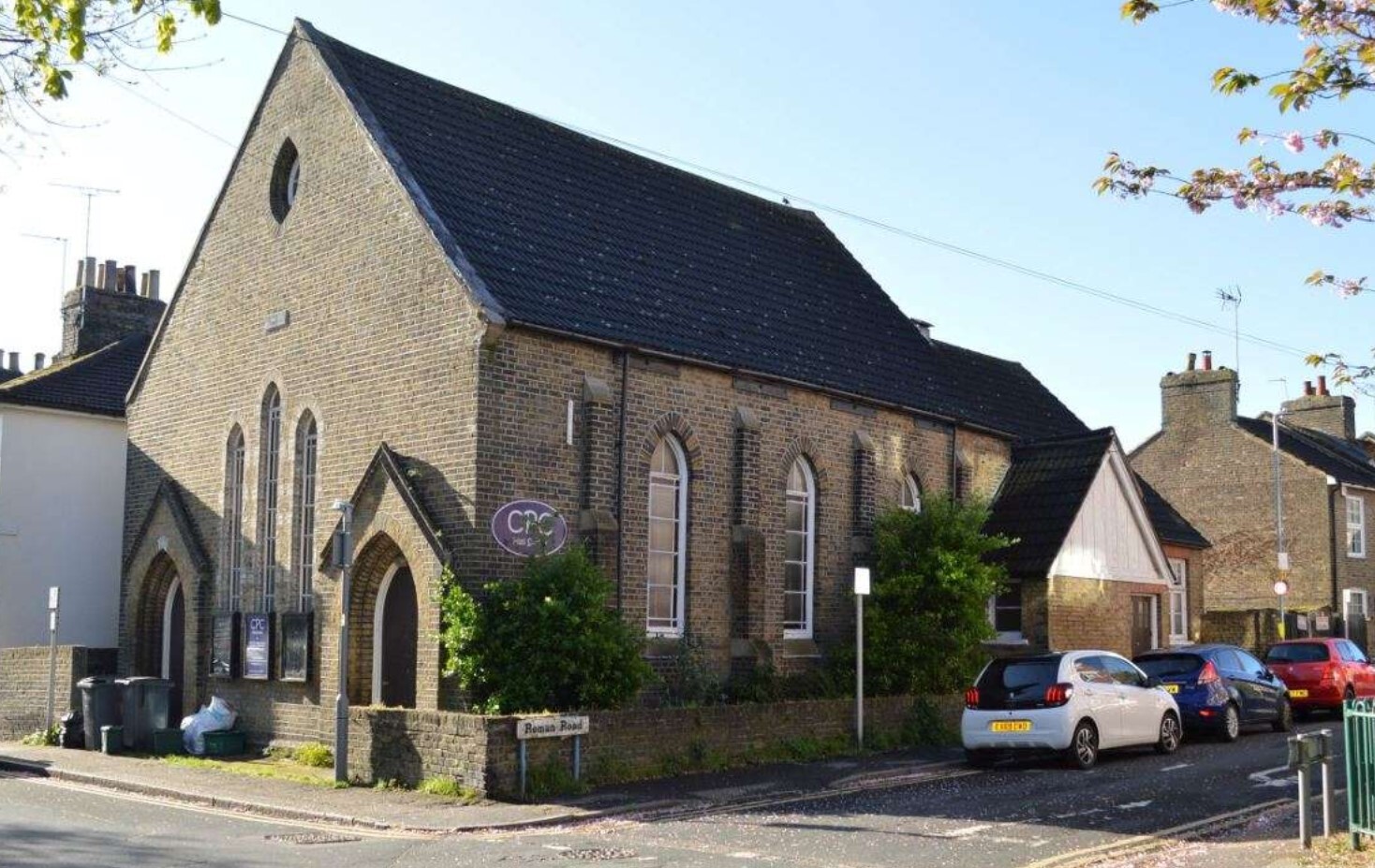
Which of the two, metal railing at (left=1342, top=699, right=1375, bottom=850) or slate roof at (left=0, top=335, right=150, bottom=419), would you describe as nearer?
metal railing at (left=1342, top=699, right=1375, bottom=850)

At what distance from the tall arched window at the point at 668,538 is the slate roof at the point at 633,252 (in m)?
1.70

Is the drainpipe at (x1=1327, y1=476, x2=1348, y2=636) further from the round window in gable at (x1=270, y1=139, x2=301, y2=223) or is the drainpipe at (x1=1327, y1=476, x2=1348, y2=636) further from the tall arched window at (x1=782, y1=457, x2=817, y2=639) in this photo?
the round window in gable at (x1=270, y1=139, x2=301, y2=223)

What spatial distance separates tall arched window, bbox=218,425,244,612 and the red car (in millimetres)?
19114

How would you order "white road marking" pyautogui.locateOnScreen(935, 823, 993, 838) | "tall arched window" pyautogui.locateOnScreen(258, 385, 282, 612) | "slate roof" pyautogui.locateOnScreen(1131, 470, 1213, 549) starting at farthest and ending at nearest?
"slate roof" pyautogui.locateOnScreen(1131, 470, 1213, 549), "tall arched window" pyautogui.locateOnScreen(258, 385, 282, 612), "white road marking" pyautogui.locateOnScreen(935, 823, 993, 838)

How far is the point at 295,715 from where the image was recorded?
69.6ft

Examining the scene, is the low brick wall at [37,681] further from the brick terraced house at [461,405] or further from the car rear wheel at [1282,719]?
the car rear wheel at [1282,719]

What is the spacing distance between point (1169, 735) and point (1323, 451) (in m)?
27.8

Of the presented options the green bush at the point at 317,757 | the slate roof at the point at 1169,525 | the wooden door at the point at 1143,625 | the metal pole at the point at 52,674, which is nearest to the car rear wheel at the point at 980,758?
the green bush at the point at 317,757

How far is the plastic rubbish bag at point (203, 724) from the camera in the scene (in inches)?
852

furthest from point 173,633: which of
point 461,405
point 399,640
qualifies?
point 461,405

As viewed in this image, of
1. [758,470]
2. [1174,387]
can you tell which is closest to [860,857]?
[758,470]

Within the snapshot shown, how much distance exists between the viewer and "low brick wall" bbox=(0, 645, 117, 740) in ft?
77.7

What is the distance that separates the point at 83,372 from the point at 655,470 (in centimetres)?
1502

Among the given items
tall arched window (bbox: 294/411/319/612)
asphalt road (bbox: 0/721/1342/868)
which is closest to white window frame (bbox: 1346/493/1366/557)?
asphalt road (bbox: 0/721/1342/868)
